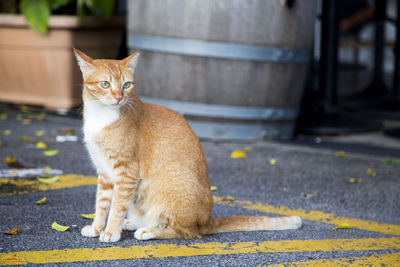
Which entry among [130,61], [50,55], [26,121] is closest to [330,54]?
[50,55]

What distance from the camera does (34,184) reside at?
3877 mm

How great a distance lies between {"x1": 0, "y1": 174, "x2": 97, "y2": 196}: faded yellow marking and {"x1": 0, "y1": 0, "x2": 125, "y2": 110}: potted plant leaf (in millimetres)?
2766

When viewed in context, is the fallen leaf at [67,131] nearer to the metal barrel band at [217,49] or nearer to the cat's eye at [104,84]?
the metal barrel band at [217,49]

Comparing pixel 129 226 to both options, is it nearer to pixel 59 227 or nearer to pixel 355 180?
pixel 59 227

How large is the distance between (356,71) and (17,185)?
11727 millimetres

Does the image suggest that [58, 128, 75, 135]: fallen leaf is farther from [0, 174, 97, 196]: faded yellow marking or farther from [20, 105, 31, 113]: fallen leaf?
[0, 174, 97, 196]: faded yellow marking

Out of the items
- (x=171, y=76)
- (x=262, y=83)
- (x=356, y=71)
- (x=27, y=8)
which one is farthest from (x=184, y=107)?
(x=356, y=71)

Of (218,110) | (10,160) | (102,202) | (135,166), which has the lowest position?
(10,160)

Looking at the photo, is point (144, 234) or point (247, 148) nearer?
point (144, 234)

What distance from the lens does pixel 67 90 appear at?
671cm

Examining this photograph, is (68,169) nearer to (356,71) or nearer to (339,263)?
(339,263)

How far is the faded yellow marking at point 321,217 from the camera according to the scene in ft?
10.8

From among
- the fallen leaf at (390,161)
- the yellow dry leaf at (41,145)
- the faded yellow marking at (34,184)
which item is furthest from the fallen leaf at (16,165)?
the fallen leaf at (390,161)

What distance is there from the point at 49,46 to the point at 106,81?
4.08 meters
